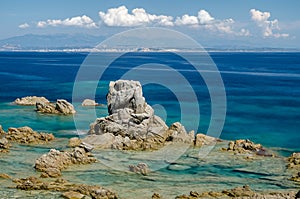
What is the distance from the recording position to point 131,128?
4075 cm

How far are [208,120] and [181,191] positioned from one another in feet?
88.4

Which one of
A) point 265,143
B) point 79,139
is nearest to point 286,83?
point 265,143

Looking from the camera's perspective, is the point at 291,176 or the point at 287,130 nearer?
the point at 291,176

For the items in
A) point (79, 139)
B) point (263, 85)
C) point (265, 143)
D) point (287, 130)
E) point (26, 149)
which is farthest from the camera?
point (263, 85)

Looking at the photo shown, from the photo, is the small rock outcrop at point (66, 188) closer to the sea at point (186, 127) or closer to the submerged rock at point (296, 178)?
the sea at point (186, 127)

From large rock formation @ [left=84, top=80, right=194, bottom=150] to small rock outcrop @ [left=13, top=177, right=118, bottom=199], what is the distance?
1083cm

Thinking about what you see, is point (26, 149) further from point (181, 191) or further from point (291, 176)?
point (291, 176)

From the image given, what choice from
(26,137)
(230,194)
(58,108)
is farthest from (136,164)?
(58,108)

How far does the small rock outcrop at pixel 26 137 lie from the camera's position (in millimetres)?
39469

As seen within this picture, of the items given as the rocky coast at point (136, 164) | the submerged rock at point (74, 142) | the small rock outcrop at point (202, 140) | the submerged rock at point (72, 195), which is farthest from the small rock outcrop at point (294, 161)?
the submerged rock at point (74, 142)

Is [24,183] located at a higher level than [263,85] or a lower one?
lower

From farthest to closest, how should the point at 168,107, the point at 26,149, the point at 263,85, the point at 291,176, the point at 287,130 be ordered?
1. the point at 263,85
2. the point at 168,107
3. the point at 287,130
4. the point at 26,149
5. the point at 291,176

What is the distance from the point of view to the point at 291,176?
30.4 meters

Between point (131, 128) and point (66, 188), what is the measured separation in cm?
1497
